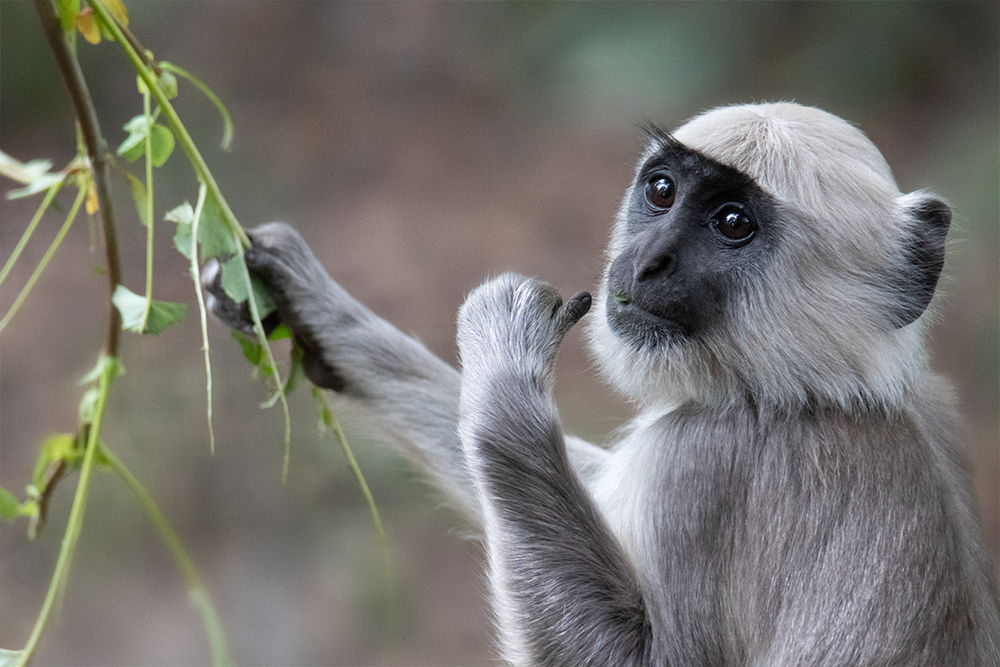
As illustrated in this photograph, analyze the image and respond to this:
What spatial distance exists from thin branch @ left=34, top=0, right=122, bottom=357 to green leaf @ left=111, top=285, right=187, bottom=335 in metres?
0.07

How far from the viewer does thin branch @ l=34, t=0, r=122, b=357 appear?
2531 mm

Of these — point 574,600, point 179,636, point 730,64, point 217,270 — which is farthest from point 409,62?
point 574,600

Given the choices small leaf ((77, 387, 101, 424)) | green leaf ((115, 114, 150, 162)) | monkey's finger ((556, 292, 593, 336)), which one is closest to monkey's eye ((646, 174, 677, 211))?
monkey's finger ((556, 292, 593, 336))

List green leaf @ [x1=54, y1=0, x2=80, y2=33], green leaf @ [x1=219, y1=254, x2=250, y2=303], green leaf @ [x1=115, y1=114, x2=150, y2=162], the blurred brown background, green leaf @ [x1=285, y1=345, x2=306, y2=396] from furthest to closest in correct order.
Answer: the blurred brown background
green leaf @ [x1=285, y1=345, x2=306, y2=396]
green leaf @ [x1=219, y1=254, x2=250, y2=303]
green leaf @ [x1=115, y1=114, x2=150, y2=162]
green leaf @ [x1=54, y1=0, x2=80, y2=33]

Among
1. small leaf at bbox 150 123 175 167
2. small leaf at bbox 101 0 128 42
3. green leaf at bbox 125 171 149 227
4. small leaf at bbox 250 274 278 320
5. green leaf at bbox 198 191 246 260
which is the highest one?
small leaf at bbox 101 0 128 42

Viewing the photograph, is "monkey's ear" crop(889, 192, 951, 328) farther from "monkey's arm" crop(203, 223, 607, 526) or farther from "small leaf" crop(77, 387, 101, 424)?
"small leaf" crop(77, 387, 101, 424)

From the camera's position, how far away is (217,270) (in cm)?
342

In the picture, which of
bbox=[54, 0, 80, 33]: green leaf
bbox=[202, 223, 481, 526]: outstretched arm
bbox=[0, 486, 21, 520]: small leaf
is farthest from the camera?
bbox=[202, 223, 481, 526]: outstretched arm

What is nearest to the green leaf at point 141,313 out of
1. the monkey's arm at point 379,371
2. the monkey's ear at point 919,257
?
the monkey's arm at point 379,371

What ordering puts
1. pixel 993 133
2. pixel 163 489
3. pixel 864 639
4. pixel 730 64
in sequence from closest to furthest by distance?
pixel 864 639, pixel 163 489, pixel 993 133, pixel 730 64

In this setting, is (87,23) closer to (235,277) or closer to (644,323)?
(235,277)

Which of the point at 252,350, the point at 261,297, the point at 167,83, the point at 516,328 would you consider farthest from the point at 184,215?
the point at 516,328

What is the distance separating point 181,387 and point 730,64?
606cm

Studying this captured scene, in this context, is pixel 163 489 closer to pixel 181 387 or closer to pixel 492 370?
pixel 181 387
